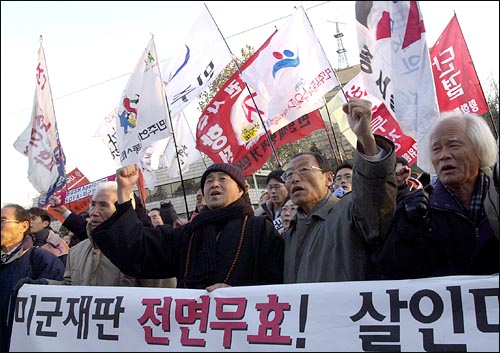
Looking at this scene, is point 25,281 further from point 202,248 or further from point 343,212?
point 343,212

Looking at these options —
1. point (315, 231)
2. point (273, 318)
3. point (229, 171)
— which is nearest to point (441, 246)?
point (315, 231)

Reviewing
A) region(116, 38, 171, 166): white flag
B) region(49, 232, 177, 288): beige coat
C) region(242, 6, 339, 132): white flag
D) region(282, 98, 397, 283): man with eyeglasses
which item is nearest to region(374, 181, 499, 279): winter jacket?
region(282, 98, 397, 283): man with eyeglasses

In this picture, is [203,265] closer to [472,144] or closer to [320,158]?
[320,158]

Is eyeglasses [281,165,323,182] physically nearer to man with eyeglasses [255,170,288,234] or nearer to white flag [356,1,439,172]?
white flag [356,1,439,172]

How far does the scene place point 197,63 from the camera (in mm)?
6637

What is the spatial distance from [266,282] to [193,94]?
3870 millimetres

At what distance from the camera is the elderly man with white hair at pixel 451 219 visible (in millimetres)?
2348

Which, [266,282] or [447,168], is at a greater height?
[447,168]

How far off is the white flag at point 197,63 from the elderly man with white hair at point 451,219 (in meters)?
4.29

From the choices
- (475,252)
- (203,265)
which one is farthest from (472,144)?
(203,265)

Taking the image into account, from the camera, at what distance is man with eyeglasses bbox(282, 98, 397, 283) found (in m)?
2.50

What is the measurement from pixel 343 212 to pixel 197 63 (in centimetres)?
433

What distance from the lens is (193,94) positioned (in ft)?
21.3

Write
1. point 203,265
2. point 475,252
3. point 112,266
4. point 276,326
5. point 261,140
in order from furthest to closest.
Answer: point 261,140 < point 112,266 < point 203,265 < point 276,326 < point 475,252
